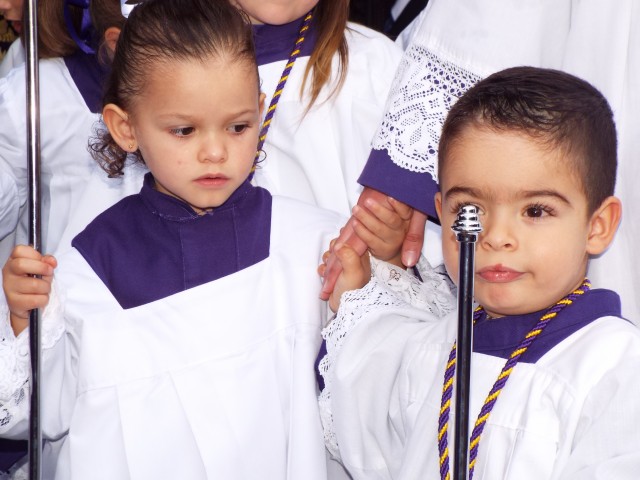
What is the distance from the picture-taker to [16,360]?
2.04 m

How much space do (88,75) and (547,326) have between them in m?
1.42

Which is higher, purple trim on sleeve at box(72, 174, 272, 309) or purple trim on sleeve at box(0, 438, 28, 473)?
purple trim on sleeve at box(72, 174, 272, 309)

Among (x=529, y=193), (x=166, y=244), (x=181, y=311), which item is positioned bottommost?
(x=181, y=311)

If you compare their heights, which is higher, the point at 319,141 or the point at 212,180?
the point at 319,141

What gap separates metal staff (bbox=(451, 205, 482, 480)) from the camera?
4.31 feet

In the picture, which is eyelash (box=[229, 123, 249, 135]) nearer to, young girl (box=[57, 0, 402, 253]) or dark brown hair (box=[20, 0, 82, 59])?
young girl (box=[57, 0, 402, 253])

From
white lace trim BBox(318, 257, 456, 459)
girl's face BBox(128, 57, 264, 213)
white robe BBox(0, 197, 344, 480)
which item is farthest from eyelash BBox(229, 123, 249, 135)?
white lace trim BBox(318, 257, 456, 459)

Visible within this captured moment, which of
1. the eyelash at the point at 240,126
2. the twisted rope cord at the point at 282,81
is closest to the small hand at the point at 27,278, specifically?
the eyelash at the point at 240,126

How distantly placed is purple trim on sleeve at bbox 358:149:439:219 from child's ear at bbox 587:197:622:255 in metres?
0.48

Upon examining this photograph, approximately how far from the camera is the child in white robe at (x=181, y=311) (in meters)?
2.09

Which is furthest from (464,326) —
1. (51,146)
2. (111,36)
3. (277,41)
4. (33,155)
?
(51,146)

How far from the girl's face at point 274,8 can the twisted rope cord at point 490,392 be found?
3.21 ft

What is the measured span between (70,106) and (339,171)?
26.8 inches

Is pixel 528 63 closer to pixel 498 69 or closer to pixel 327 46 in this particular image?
pixel 498 69
